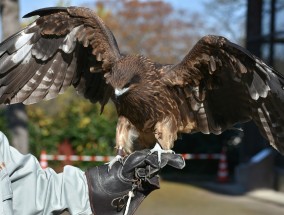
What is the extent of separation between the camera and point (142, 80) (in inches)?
166

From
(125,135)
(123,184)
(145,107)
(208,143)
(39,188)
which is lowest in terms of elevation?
(208,143)

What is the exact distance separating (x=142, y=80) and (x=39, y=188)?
1.82 m

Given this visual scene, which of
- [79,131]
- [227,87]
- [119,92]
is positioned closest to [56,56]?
[119,92]

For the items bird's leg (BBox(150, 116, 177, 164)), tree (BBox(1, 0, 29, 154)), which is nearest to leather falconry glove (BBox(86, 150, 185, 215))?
Answer: bird's leg (BBox(150, 116, 177, 164))

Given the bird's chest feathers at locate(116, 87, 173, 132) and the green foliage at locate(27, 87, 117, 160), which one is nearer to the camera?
the bird's chest feathers at locate(116, 87, 173, 132)

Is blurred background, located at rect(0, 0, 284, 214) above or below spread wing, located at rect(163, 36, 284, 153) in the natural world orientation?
below

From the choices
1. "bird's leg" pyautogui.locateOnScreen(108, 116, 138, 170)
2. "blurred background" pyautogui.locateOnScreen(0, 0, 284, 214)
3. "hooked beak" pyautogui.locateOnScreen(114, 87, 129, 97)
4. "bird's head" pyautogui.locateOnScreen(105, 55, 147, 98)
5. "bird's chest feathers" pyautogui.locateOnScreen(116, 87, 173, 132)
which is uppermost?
"bird's head" pyautogui.locateOnScreen(105, 55, 147, 98)

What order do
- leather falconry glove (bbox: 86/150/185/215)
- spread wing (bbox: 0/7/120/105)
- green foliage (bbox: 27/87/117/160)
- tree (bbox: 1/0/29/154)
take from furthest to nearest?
green foliage (bbox: 27/87/117/160) < tree (bbox: 1/0/29/154) < spread wing (bbox: 0/7/120/105) < leather falconry glove (bbox: 86/150/185/215)

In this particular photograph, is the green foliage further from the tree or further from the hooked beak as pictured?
the hooked beak

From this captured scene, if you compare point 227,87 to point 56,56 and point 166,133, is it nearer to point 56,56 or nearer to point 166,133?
point 166,133

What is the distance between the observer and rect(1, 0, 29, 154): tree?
745 centimetres

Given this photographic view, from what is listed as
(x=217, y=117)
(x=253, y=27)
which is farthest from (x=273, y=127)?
(x=253, y=27)

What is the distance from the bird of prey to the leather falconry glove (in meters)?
1.03

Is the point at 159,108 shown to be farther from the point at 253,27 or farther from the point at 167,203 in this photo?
the point at 253,27
